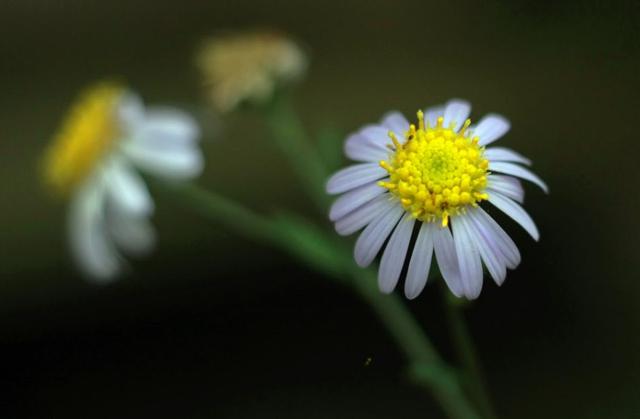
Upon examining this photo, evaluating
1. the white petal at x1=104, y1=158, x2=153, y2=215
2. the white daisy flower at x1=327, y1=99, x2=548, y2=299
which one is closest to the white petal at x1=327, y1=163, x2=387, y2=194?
the white daisy flower at x1=327, y1=99, x2=548, y2=299

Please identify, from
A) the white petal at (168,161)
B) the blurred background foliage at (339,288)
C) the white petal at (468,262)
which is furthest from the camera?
the blurred background foliage at (339,288)

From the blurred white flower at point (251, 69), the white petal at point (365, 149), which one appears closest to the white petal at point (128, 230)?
the blurred white flower at point (251, 69)

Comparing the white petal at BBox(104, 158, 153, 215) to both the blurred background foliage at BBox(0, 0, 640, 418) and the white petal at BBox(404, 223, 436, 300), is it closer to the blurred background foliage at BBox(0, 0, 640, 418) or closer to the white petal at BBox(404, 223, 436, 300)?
the blurred background foliage at BBox(0, 0, 640, 418)

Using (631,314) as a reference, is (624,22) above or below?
above

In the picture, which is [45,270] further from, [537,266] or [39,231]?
[537,266]

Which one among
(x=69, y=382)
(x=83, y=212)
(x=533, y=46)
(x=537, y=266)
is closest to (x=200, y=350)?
(x=69, y=382)

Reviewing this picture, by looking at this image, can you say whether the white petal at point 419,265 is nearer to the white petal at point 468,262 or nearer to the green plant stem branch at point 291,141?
the white petal at point 468,262
